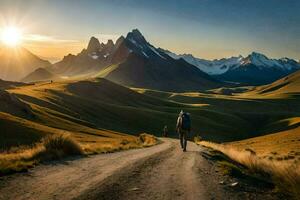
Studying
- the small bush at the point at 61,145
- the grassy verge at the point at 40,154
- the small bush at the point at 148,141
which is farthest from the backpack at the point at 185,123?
the small bush at the point at 148,141

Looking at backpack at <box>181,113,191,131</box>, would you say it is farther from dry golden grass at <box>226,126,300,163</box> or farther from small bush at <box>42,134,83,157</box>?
small bush at <box>42,134,83,157</box>

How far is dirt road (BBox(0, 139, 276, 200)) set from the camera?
11328 mm

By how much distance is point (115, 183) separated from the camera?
12875 millimetres

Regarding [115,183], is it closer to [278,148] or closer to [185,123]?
[185,123]

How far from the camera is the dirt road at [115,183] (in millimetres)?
11328

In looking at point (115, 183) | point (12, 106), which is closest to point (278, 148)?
point (12, 106)

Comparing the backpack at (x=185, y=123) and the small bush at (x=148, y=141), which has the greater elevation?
the backpack at (x=185, y=123)

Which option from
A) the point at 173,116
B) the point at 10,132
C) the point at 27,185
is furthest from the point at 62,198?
the point at 173,116

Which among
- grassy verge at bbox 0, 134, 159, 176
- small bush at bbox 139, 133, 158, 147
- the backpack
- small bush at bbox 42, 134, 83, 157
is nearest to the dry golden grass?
the backpack

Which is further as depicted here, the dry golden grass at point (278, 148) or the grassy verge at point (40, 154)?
the dry golden grass at point (278, 148)

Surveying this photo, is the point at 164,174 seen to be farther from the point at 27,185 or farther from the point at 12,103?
the point at 12,103

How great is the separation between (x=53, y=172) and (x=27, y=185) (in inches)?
112

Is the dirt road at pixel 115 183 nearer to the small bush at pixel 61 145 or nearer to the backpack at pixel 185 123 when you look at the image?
the small bush at pixel 61 145

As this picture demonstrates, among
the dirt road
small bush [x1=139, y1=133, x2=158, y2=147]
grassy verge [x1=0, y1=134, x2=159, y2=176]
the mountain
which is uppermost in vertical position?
the mountain
